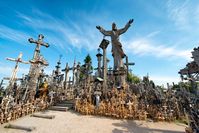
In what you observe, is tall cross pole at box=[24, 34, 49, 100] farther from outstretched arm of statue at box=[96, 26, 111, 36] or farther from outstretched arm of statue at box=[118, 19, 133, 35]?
outstretched arm of statue at box=[118, 19, 133, 35]

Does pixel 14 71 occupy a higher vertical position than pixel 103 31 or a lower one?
lower

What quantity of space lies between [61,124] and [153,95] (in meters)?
7.63

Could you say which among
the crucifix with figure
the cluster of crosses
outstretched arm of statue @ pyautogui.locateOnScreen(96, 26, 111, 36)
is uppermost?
outstretched arm of statue @ pyautogui.locateOnScreen(96, 26, 111, 36)

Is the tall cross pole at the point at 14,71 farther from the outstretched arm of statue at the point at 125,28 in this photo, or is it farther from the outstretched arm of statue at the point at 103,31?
the outstretched arm of statue at the point at 125,28

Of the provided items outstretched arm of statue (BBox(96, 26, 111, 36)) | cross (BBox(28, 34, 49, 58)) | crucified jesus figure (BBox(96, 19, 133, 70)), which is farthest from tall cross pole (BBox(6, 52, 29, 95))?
crucified jesus figure (BBox(96, 19, 133, 70))

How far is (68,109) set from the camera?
10695 mm

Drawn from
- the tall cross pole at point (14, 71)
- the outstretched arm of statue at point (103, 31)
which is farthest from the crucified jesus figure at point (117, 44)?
the tall cross pole at point (14, 71)

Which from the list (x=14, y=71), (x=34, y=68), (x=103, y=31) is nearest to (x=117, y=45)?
(x=103, y=31)

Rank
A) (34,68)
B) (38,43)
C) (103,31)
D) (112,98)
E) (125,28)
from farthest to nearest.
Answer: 1. (103,31)
2. (38,43)
3. (125,28)
4. (34,68)
5. (112,98)

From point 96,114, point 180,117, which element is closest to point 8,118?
point 96,114

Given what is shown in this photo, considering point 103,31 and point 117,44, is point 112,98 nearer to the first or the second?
point 117,44

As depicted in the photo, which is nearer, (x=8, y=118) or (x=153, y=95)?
(x=8, y=118)

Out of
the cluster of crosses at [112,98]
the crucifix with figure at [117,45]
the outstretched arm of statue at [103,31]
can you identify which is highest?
the outstretched arm of statue at [103,31]

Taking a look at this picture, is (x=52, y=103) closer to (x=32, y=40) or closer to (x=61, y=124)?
(x=61, y=124)
